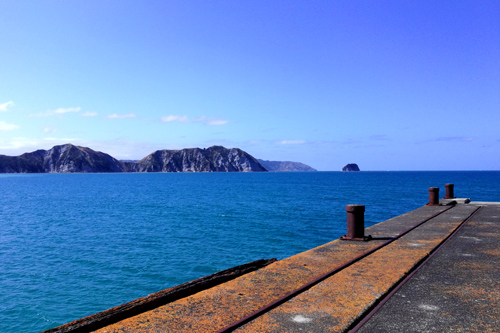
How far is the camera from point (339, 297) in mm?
5129

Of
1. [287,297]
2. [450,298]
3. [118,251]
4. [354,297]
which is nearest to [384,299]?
[354,297]

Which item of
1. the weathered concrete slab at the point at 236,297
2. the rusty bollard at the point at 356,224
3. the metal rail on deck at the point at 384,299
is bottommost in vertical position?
the weathered concrete slab at the point at 236,297

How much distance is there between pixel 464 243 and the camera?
29.4 ft

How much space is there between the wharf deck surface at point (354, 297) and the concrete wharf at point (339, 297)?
0.04 feet

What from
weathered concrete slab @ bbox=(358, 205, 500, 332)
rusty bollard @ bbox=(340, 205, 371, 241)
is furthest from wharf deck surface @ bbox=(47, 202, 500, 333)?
rusty bollard @ bbox=(340, 205, 371, 241)

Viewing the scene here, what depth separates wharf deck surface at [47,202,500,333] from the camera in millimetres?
4215

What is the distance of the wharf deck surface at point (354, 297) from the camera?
4215mm

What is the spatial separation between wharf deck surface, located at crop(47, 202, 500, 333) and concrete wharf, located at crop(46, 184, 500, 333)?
0.01 meters

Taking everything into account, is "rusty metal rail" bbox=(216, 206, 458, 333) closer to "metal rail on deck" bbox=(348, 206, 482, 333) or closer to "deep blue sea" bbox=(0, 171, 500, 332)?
"metal rail on deck" bbox=(348, 206, 482, 333)

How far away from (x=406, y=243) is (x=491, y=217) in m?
7.33

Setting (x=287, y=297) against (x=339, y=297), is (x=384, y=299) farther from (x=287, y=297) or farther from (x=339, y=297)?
(x=287, y=297)

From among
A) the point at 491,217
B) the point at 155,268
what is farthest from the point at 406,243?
the point at 155,268

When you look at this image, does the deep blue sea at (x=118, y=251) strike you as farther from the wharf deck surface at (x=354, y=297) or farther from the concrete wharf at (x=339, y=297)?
the wharf deck surface at (x=354, y=297)

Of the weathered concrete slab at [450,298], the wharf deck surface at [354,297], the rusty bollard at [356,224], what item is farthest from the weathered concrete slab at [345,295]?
the rusty bollard at [356,224]
